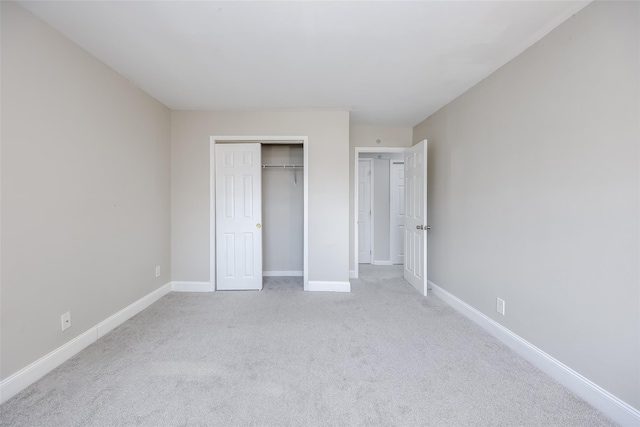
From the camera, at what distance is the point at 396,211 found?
5.36 meters

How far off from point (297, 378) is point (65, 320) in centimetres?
183

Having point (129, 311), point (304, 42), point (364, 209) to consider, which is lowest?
point (129, 311)

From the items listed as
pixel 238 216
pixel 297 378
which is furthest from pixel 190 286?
pixel 297 378

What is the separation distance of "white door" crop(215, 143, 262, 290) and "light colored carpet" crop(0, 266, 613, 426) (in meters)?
0.86

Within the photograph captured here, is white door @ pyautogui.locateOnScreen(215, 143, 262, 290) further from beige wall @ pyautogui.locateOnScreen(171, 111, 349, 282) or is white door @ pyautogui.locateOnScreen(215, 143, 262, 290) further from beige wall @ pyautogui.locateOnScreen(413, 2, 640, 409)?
beige wall @ pyautogui.locateOnScreen(413, 2, 640, 409)

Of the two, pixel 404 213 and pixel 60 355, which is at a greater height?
pixel 404 213

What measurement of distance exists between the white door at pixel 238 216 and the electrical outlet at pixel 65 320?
1658 mm

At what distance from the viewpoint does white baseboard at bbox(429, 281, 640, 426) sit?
1398mm

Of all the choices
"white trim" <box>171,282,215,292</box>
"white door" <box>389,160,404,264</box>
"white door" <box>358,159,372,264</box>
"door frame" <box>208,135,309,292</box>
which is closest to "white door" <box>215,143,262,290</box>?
"door frame" <box>208,135,309,292</box>

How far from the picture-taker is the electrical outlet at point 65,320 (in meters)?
1.95

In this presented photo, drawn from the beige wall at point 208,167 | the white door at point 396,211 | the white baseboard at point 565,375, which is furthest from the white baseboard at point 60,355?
the white door at point 396,211

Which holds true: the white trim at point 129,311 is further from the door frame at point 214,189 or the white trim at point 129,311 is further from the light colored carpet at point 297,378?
the door frame at point 214,189

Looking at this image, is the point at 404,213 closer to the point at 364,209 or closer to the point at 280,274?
the point at 364,209

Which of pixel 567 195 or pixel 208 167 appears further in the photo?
pixel 208 167
